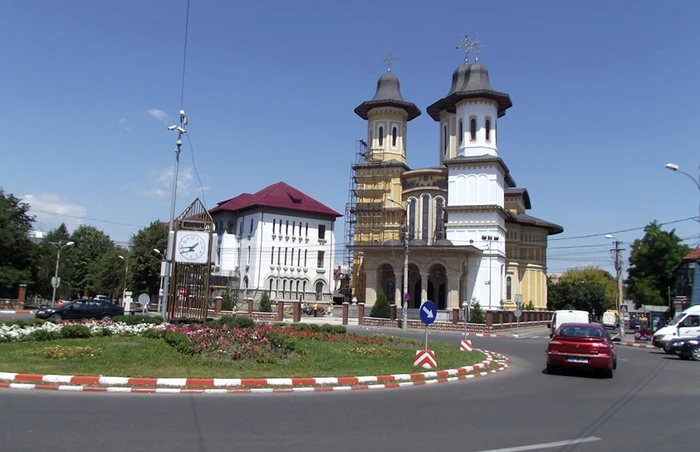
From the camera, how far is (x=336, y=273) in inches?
3344

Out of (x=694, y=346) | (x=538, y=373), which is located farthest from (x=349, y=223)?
(x=538, y=373)

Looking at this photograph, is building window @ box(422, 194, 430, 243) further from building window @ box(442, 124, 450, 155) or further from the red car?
the red car

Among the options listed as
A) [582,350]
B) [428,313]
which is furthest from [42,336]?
[582,350]

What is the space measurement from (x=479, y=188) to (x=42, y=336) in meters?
45.6

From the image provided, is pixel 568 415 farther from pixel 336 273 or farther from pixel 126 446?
pixel 336 273

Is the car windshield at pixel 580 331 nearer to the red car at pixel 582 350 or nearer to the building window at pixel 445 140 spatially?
the red car at pixel 582 350

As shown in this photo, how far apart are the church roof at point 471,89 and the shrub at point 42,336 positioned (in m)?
48.7

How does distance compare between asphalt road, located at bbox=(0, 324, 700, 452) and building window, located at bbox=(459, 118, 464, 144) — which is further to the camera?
building window, located at bbox=(459, 118, 464, 144)

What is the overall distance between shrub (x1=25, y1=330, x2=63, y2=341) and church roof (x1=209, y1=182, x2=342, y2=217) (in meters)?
45.9

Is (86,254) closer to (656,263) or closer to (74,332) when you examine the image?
(74,332)

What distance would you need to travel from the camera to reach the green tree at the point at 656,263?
64.2m

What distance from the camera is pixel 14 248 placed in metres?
48.2

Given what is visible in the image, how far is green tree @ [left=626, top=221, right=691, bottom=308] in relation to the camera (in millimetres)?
64250

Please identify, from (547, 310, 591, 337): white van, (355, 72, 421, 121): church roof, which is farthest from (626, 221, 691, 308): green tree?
(547, 310, 591, 337): white van
